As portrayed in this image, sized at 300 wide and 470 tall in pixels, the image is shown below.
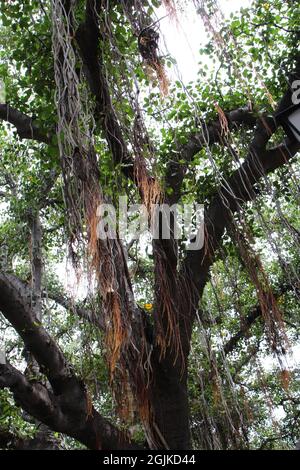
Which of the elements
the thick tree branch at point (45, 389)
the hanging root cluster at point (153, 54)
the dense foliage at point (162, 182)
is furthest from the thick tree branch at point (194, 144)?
the thick tree branch at point (45, 389)

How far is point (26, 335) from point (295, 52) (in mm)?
2614

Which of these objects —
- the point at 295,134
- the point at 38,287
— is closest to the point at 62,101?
the point at 295,134

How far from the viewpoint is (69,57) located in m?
1.98

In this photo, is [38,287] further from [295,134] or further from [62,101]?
[295,134]

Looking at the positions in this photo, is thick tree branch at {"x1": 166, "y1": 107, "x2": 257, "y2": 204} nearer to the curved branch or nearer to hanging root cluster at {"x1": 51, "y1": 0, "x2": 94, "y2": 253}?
the curved branch

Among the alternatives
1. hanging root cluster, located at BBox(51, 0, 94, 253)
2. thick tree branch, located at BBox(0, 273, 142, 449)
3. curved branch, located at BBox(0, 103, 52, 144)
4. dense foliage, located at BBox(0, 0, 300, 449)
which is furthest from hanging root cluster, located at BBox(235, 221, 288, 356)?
curved branch, located at BBox(0, 103, 52, 144)
